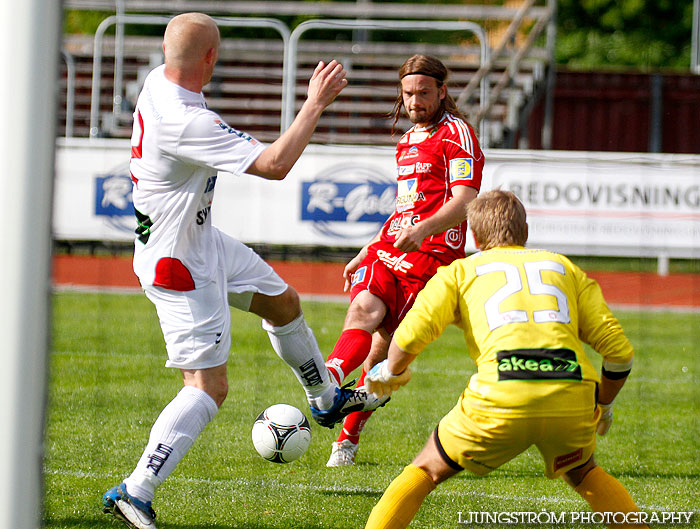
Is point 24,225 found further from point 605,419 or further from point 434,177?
point 434,177

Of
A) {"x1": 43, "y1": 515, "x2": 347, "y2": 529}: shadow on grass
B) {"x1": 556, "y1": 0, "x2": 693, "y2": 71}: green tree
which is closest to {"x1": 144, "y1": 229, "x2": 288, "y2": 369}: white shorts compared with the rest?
{"x1": 43, "y1": 515, "x2": 347, "y2": 529}: shadow on grass

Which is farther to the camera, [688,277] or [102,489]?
[688,277]

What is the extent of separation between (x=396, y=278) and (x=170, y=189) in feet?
4.98

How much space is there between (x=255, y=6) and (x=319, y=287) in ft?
26.3

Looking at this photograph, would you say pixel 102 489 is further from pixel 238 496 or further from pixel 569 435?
pixel 569 435

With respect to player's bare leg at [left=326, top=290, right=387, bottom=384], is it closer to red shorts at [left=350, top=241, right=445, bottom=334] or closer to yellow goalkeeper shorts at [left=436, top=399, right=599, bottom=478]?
red shorts at [left=350, top=241, right=445, bottom=334]

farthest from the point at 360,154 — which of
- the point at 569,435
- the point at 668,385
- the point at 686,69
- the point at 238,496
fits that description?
the point at 686,69

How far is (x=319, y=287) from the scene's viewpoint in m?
14.3

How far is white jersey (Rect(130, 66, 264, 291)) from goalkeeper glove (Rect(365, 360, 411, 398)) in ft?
2.61

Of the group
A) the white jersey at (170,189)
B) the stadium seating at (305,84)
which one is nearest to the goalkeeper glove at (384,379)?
the white jersey at (170,189)

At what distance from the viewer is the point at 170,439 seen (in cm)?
341

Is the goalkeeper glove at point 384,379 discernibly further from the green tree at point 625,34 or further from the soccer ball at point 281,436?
the green tree at point 625,34

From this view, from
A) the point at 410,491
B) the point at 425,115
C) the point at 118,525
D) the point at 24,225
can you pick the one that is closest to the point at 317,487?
the point at 118,525

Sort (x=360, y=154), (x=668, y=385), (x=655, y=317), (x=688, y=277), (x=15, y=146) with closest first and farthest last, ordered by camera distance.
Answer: (x=15, y=146), (x=668, y=385), (x=655, y=317), (x=360, y=154), (x=688, y=277)
